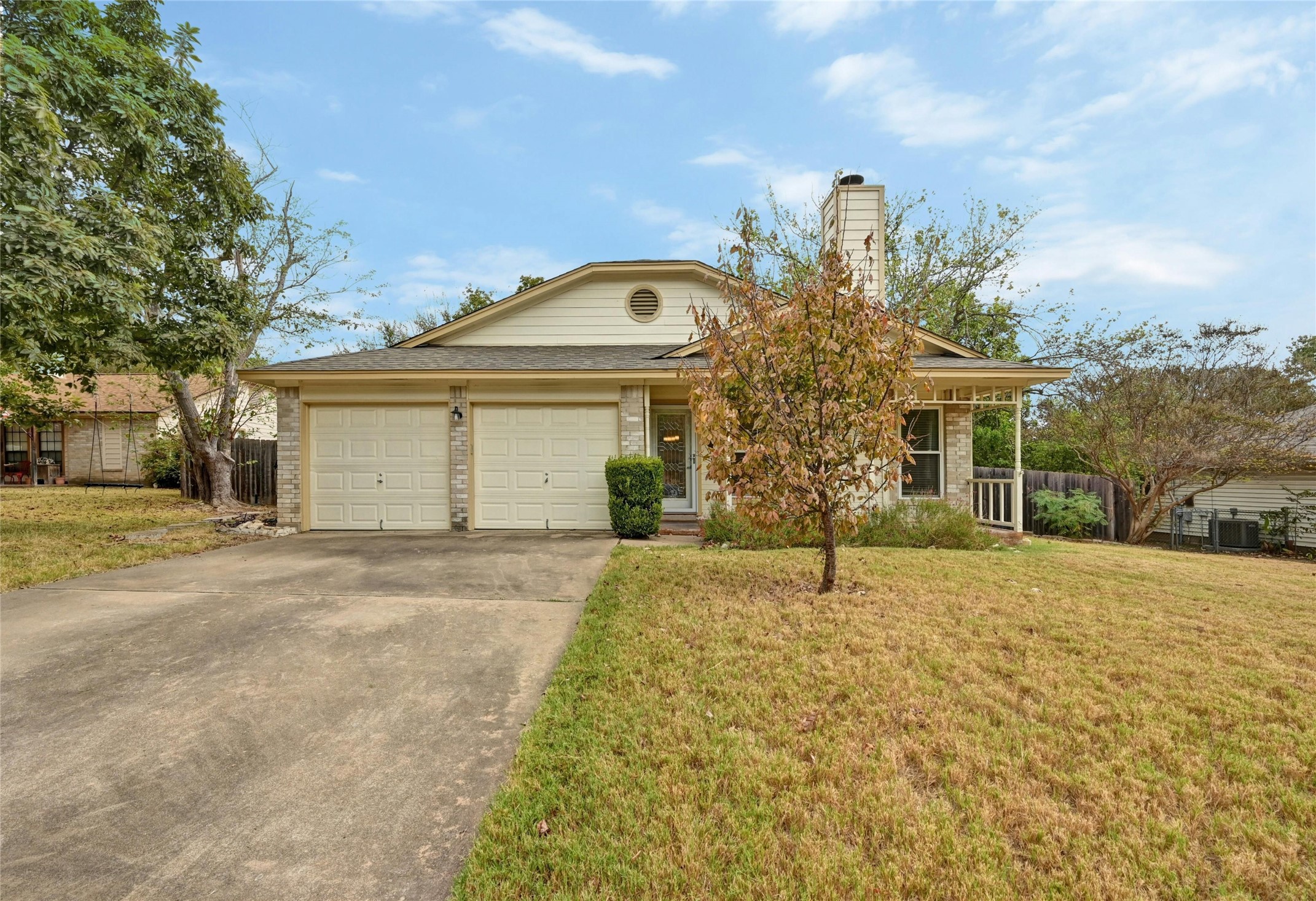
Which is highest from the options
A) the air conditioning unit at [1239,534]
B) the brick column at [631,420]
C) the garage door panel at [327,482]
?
the brick column at [631,420]

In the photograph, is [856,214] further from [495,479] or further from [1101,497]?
[1101,497]

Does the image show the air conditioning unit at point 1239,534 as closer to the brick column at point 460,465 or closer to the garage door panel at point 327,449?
the brick column at point 460,465

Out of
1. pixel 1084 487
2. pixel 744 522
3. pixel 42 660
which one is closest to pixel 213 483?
pixel 42 660

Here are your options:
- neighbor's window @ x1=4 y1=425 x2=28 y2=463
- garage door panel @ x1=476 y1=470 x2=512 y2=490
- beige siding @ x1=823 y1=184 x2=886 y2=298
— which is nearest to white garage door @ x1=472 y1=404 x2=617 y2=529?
garage door panel @ x1=476 y1=470 x2=512 y2=490

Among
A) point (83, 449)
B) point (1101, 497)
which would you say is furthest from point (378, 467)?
point (83, 449)

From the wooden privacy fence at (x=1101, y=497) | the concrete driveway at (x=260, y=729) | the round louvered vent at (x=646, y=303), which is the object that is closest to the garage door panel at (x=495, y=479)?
the concrete driveway at (x=260, y=729)

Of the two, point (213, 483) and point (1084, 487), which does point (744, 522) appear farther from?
point (213, 483)

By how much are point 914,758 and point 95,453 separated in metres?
28.0

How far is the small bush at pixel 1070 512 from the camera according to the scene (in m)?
12.9

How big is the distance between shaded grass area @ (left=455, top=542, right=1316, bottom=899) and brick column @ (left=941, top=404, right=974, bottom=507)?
531 centimetres

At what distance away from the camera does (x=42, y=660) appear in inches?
154

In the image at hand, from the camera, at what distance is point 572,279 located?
1155 centimetres

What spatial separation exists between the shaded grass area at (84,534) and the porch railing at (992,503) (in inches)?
497

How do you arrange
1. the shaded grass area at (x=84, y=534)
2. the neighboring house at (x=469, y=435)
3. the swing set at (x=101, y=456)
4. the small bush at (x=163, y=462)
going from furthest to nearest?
1. the swing set at (x=101, y=456)
2. the small bush at (x=163, y=462)
3. the neighboring house at (x=469, y=435)
4. the shaded grass area at (x=84, y=534)
